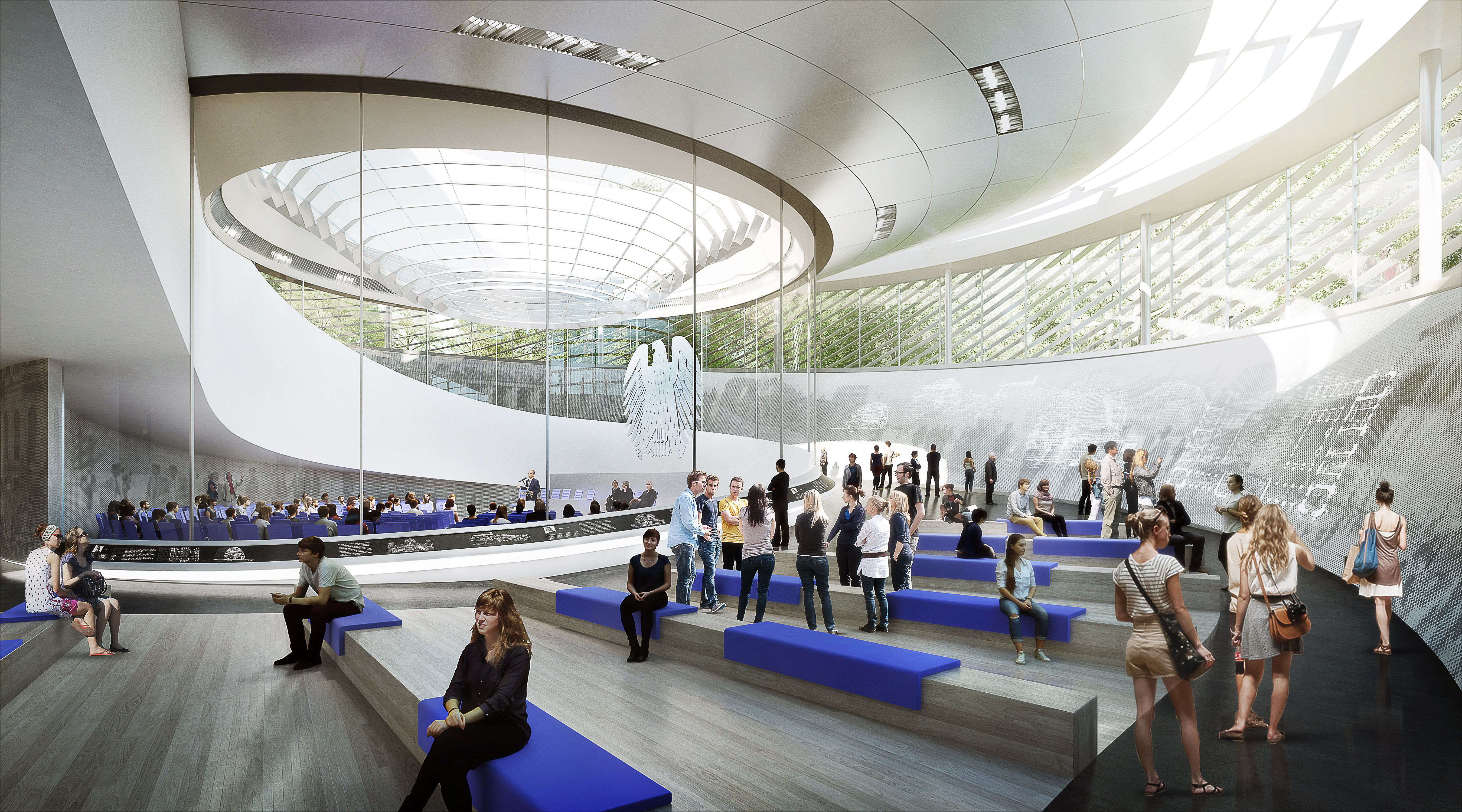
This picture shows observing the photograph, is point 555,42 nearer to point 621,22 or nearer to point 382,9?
point 621,22

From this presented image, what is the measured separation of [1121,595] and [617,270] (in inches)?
423

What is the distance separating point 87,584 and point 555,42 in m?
7.05

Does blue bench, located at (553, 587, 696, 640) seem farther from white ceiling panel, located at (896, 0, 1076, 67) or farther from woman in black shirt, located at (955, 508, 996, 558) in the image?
white ceiling panel, located at (896, 0, 1076, 67)

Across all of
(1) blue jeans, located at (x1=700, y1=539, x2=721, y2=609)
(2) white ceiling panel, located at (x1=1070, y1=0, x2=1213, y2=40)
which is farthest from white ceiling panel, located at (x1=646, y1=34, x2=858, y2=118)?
(1) blue jeans, located at (x1=700, y1=539, x2=721, y2=609)

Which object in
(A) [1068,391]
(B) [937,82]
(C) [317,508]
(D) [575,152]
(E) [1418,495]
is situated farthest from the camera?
(A) [1068,391]

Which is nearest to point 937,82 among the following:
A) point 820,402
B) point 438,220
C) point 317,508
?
point 438,220

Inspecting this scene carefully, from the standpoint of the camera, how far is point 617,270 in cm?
1327

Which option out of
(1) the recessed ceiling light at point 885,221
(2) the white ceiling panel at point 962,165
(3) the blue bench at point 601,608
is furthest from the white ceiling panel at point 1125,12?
(3) the blue bench at point 601,608

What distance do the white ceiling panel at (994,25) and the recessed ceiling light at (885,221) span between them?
5236mm

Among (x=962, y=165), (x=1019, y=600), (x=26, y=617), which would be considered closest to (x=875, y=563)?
(x=1019, y=600)

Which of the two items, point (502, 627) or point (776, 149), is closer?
point (502, 627)

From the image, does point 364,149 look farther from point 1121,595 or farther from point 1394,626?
point 1394,626

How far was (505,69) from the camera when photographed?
9008 millimetres

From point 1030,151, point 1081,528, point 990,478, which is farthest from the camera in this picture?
point 990,478
